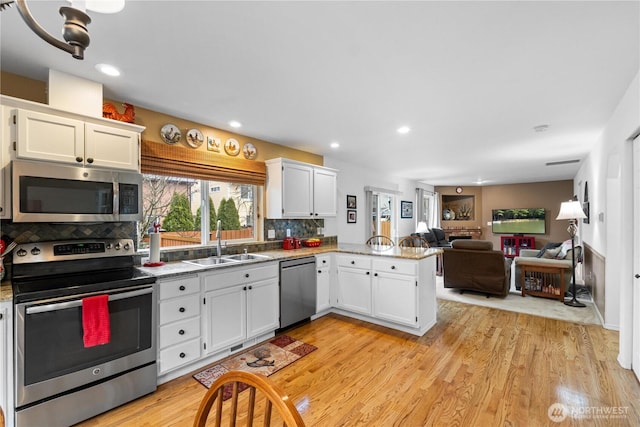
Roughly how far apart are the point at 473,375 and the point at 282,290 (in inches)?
78.5

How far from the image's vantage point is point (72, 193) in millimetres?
2199

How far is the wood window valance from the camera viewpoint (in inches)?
114

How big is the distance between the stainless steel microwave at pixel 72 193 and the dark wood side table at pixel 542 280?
5474mm

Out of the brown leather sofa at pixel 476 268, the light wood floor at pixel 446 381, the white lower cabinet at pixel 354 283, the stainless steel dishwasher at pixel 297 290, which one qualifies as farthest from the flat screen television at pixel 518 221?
the stainless steel dishwasher at pixel 297 290

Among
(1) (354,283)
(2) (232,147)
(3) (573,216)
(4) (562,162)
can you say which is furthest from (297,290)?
(4) (562,162)

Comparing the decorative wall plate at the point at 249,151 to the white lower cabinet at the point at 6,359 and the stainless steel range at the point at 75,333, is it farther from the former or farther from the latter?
the white lower cabinet at the point at 6,359

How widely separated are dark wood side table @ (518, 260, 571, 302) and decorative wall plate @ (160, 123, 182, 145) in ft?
17.6

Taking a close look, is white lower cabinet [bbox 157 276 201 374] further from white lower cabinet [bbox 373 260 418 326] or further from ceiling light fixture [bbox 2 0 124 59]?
white lower cabinet [bbox 373 260 418 326]

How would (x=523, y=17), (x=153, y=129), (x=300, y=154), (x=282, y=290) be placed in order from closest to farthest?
1. (x=523, y=17)
2. (x=153, y=129)
3. (x=282, y=290)
4. (x=300, y=154)

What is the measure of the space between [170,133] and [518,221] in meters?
10.1

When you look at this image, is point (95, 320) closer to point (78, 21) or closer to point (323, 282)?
point (78, 21)

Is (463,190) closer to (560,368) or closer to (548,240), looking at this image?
(548,240)

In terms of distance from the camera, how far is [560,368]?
257cm

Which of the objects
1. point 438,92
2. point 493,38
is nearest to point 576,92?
point 438,92
